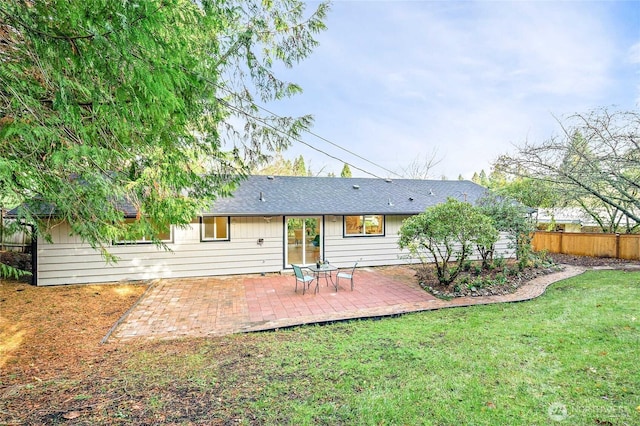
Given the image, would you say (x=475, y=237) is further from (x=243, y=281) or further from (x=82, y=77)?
(x=82, y=77)

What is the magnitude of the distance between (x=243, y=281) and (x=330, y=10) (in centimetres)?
743

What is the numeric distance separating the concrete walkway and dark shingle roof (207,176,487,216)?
92.2 inches

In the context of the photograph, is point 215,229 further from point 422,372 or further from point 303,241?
point 422,372

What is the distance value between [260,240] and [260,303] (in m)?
3.38

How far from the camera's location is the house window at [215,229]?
31.1 ft

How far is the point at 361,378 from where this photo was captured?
356 cm

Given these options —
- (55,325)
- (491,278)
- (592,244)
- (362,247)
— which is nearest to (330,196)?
(362,247)

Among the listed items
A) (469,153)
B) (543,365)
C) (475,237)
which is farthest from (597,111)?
(469,153)

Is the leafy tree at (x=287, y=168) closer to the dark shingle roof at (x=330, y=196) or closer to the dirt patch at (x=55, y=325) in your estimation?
the dark shingle roof at (x=330, y=196)

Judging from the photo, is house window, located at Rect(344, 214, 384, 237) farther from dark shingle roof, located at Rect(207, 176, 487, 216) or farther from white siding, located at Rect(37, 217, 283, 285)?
white siding, located at Rect(37, 217, 283, 285)

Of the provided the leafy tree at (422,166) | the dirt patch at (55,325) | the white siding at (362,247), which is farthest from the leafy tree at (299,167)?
the dirt patch at (55,325)

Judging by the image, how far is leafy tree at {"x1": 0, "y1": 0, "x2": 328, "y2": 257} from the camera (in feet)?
8.39

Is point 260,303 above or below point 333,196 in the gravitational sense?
below

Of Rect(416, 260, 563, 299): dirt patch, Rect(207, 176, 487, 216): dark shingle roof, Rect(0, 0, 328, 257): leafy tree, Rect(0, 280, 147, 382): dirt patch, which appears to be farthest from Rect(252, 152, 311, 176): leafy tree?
Rect(0, 0, 328, 257): leafy tree
